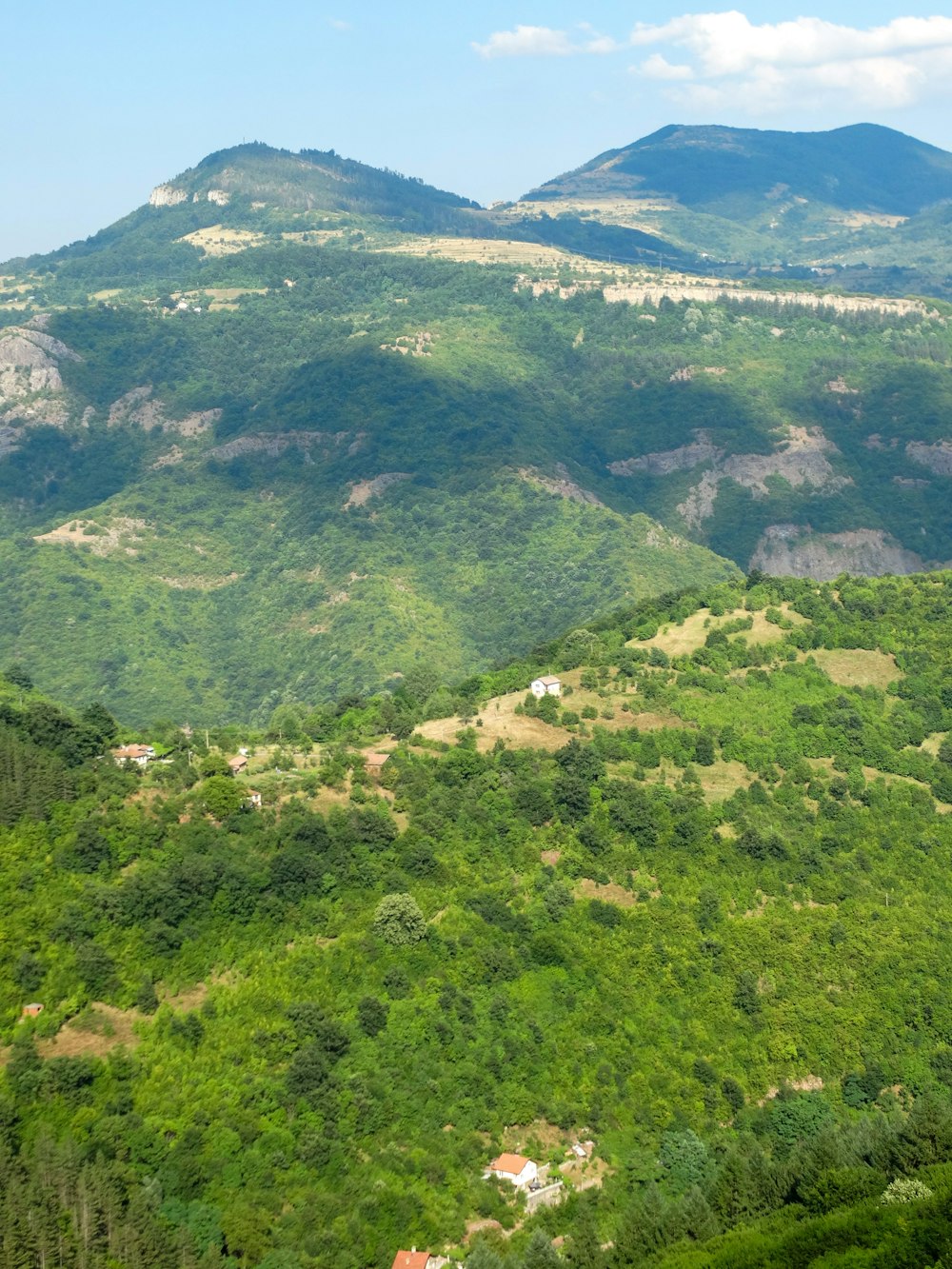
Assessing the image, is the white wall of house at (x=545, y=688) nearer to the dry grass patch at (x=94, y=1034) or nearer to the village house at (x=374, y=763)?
the village house at (x=374, y=763)

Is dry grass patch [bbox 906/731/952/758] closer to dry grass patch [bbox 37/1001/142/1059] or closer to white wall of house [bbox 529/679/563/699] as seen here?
white wall of house [bbox 529/679/563/699]

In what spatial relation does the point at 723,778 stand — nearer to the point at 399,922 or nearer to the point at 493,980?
the point at 493,980

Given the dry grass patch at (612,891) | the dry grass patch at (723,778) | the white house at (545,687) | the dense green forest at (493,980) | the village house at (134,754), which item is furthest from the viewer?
the white house at (545,687)

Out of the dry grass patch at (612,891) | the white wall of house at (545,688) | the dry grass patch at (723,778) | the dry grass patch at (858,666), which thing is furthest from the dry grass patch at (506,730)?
the dry grass patch at (858,666)

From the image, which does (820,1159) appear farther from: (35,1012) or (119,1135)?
(35,1012)

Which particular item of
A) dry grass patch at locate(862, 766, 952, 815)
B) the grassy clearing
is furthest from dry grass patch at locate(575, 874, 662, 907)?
dry grass patch at locate(862, 766, 952, 815)

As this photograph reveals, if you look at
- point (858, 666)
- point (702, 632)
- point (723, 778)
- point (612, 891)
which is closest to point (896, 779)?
point (723, 778)
